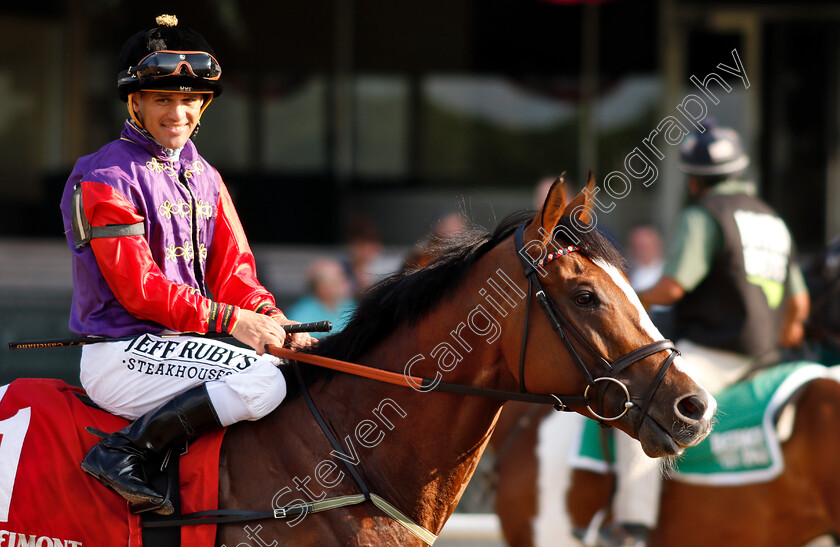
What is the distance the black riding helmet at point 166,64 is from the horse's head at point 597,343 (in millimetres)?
1171

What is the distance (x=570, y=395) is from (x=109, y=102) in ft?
27.6

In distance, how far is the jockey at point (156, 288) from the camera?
2.70 meters

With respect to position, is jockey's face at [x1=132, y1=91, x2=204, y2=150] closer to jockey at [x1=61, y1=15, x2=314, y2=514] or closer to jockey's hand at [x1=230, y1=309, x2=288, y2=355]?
jockey at [x1=61, y1=15, x2=314, y2=514]

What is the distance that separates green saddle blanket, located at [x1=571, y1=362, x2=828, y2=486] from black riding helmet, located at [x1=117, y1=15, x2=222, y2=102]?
120 inches

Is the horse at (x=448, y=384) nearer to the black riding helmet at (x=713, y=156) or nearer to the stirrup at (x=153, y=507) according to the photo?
the stirrup at (x=153, y=507)

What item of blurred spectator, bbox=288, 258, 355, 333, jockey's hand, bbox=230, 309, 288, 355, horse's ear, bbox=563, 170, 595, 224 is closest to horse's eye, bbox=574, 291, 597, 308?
horse's ear, bbox=563, 170, 595, 224

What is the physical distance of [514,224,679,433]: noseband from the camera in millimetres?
2582

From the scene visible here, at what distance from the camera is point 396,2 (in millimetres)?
9773

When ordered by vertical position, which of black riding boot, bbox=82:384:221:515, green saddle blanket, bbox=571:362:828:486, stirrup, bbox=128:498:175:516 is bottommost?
green saddle blanket, bbox=571:362:828:486

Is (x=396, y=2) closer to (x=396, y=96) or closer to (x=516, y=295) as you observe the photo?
(x=396, y=96)

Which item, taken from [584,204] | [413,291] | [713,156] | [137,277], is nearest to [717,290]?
[713,156]

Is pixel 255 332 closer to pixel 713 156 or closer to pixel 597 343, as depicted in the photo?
pixel 597 343

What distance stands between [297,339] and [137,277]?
622 mm

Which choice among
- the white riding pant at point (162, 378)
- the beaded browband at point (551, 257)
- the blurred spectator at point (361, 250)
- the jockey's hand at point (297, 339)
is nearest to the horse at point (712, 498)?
the jockey's hand at point (297, 339)
